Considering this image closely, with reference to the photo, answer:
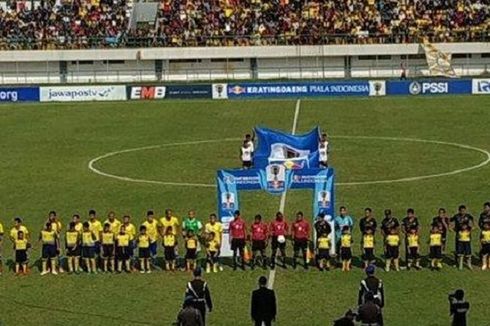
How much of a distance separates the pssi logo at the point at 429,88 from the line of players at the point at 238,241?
128 ft

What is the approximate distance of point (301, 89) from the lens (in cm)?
6506

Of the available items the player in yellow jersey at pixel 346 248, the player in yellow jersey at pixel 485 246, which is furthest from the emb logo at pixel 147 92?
the player in yellow jersey at pixel 485 246

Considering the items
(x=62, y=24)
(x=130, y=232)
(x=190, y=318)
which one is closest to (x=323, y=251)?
(x=130, y=232)

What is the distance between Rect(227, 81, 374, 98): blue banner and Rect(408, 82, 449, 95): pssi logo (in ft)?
8.45

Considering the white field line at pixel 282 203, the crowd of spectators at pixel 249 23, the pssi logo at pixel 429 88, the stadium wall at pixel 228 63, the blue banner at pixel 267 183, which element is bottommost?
the white field line at pixel 282 203

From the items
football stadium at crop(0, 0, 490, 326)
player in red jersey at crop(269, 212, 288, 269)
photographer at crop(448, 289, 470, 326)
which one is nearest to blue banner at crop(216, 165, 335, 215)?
football stadium at crop(0, 0, 490, 326)

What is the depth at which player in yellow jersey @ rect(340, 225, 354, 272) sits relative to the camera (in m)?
24.9

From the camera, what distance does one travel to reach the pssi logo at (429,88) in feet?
210

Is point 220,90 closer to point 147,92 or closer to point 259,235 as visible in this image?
point 147,92

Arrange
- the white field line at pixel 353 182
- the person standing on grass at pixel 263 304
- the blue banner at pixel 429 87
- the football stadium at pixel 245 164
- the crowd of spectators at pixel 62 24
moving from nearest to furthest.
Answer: the person standing on grass at pixel 263 304, the football stadium at pixel 245 164, the white field line at pixel 353 182, the blue banner at pixel 429 87, the crowd of spectators at pixel 62 24

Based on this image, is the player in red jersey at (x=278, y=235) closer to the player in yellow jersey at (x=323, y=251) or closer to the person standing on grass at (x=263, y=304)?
the player in yellow jersey at (x=323, y=251)

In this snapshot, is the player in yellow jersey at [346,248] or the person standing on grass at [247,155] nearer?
the player in yellow jersey at [346,248]

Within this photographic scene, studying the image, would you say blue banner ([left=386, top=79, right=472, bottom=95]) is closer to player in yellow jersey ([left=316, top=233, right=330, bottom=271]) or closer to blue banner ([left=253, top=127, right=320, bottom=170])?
blue banner ([left=253, top=127, right=320, bottom=170])

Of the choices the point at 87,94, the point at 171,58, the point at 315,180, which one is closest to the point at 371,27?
the point at 171,58
